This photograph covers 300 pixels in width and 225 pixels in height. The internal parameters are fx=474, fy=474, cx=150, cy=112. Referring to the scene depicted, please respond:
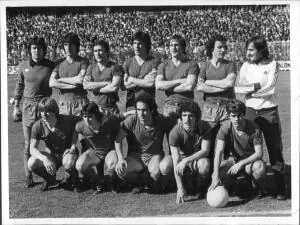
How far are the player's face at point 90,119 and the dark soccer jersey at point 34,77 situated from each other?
0.68 metres

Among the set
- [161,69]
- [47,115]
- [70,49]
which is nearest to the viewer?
[47,115]

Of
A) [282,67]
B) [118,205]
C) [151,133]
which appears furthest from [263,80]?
[118,205]

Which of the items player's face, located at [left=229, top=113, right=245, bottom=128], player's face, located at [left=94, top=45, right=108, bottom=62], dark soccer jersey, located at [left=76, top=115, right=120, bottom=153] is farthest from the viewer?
player's face, located at [left=94, top=45, right=108, bottom=62]

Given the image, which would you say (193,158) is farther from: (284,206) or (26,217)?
(26,217)

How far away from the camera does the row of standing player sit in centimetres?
491

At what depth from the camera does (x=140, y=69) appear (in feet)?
16.8

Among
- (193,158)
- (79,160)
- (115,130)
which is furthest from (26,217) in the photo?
(193,158)

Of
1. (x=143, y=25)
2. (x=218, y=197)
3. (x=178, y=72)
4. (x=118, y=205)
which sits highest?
(x=143, y=25)

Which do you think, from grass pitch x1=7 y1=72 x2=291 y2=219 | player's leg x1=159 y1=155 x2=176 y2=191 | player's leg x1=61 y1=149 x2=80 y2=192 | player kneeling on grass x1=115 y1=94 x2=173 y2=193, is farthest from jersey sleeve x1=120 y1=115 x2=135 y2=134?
grass pitch x1=7 y1=72 x2=291 y2=219

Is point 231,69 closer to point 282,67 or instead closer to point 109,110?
point 282,67

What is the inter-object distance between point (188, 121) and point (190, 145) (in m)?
0.28

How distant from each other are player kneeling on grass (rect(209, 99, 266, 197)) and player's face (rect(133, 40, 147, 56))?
1.10 meters

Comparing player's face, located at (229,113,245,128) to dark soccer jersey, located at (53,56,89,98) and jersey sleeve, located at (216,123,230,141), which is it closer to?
jersey sleeve, located at (216,123,230,141)

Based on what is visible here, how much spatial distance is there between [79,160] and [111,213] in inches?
25.4
